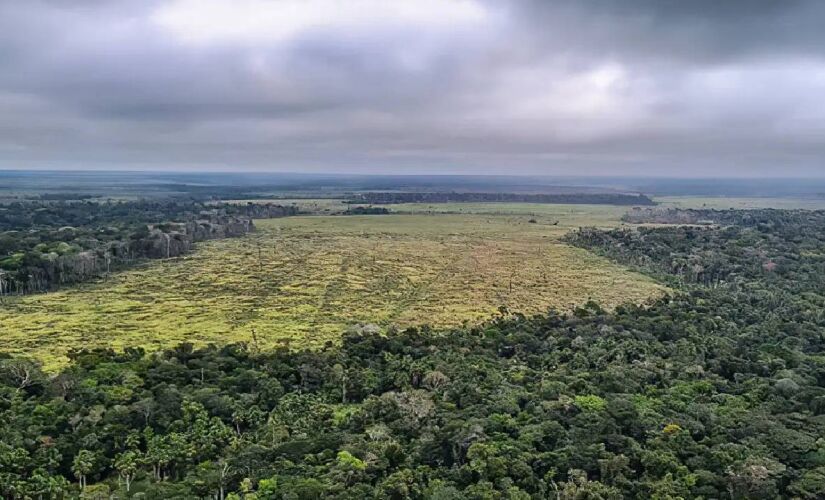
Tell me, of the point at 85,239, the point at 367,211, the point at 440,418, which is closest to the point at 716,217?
the point at 367,211

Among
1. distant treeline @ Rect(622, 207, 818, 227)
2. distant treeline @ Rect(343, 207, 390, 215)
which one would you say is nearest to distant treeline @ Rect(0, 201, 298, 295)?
distant treeline @ Rect(343, 207, 390, 215)

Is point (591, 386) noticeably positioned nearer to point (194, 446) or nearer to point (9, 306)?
point (194, 446)

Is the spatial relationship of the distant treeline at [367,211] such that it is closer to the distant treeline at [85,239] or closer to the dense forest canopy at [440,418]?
the distant treeline at [85,239]

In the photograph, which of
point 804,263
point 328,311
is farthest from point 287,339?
point 804,263

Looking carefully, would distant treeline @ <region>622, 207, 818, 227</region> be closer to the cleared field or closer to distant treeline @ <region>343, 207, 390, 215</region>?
the cleared field

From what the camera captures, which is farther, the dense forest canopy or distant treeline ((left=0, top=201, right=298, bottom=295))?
distant treeline ((left=0, top=201, right=298, bottom=295))

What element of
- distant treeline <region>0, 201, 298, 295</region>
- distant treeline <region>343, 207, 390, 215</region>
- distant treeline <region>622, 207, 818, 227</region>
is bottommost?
distant treeline <region>0, 201, 298, 295</region>

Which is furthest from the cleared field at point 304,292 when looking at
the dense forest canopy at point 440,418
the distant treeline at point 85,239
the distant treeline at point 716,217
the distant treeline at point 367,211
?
the distant treeline at point 367,211
